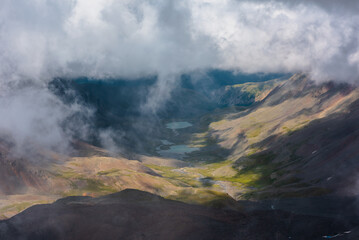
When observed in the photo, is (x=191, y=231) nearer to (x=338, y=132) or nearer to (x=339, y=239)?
(x=339, y=239)

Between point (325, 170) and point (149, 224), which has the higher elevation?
point (325, 170)

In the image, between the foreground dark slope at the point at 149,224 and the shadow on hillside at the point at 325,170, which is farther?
the shadow on hillside at the point at 325,170

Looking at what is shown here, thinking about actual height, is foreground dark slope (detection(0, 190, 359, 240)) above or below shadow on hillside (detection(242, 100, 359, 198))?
below

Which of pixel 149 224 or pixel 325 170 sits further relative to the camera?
pixel 325 170

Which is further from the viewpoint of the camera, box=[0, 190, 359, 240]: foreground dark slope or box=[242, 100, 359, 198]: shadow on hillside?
box=[242, 100, 359, 198]: shadow on hillside

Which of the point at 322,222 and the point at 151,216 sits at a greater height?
the point at 151,216

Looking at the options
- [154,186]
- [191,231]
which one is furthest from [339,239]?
[154,186]

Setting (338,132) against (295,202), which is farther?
(338,132)

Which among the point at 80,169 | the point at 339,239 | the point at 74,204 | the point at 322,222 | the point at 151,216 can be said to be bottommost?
the point at 339,239
